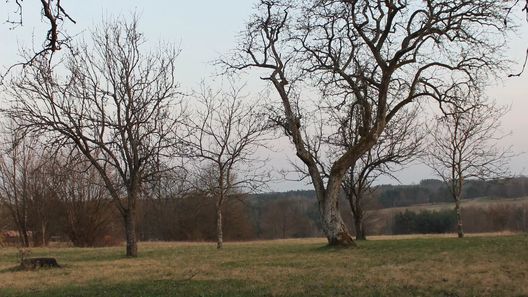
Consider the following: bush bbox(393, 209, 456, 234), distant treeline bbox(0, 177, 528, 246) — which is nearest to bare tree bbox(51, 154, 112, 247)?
distant treeline bbox(0, 177, 528, 246)

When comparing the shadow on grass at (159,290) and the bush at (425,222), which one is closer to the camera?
the shadow on grass at (159,290)

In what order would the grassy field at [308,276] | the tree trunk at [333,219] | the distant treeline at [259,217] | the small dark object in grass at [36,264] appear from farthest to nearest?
the distant treeline at [259,217] < the tree trunk at [333,219] < the small dark object in grass at [36,264] < the grassy field at [308,276]

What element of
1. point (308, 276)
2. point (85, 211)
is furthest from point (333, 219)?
point (85, 211)

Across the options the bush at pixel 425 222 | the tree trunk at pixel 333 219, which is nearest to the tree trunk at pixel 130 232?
the tree trunk at pixel 333 219

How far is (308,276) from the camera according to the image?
12.9 meters

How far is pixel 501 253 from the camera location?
1528cm

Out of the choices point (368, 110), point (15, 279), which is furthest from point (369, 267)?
point (15, 279)

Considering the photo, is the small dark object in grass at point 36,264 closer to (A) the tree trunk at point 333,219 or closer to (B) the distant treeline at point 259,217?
(A) the tree trunk at point 333,219

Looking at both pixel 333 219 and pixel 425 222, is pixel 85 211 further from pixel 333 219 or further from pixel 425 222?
pixel 425 222

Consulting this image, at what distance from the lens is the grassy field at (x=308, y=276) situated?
10781 mm

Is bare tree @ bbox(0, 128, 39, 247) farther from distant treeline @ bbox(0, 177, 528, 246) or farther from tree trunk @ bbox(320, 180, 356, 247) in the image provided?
tree trunk @ bbox(320, 180, 356, 247)

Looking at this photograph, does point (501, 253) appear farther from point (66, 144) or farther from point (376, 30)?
point (66, 144)

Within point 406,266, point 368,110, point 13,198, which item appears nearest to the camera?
point 406,266

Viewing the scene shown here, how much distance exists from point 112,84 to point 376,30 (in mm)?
10790
